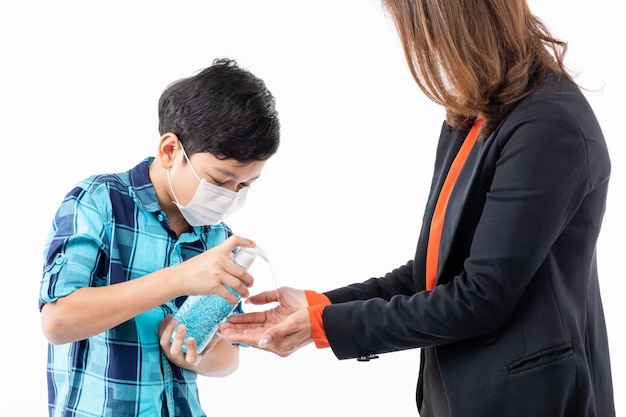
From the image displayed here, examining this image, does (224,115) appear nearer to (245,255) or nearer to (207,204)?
(207,204)

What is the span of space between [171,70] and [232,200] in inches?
59.3

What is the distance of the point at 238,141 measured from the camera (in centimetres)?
156

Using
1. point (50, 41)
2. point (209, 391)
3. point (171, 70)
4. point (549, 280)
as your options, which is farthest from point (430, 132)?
point (549, 280)

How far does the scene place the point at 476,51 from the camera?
1317 millimetres

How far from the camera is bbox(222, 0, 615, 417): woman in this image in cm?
125

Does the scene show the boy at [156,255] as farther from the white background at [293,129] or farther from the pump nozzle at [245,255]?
the white background at [293,129]

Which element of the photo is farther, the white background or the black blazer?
the white background

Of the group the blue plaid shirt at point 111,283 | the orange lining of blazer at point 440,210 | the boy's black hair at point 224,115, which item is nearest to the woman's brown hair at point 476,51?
the orange lining of blazer at point 440,210

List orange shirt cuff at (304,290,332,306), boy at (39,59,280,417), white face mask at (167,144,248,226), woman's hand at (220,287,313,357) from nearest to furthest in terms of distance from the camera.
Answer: boy at (39,59,280,417), woman's hand at (220,287,313,357), white face mask at (167,144,248,226), orange shirt cuff at (304,290,332,306)

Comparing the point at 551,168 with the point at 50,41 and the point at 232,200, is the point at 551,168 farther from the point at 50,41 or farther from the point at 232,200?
the point at 50,41

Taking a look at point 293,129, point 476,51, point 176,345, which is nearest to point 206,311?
point 176,345

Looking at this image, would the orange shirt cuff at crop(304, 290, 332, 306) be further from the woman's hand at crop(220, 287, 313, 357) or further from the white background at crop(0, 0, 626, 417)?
the white background at crop(0, 0, 626, 417)

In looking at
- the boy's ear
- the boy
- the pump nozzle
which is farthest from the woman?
the boy's ear

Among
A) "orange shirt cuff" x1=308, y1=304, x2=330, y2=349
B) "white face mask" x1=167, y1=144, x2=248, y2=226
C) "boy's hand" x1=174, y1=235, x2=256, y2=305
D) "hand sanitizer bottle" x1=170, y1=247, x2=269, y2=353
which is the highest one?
"white face mask" x1=167, y1=144, x2=248, y2=226
